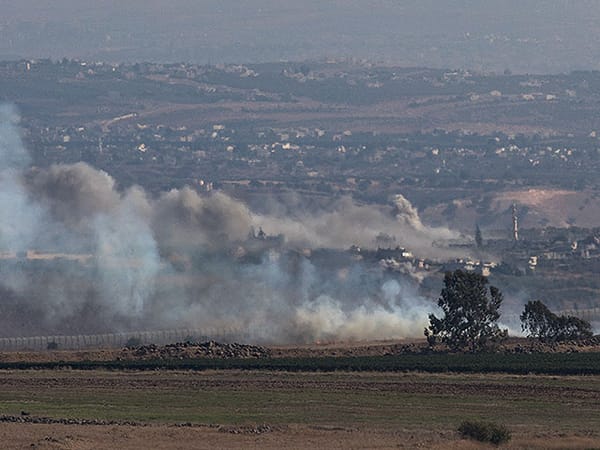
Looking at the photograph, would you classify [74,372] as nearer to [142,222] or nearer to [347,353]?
[347,353]

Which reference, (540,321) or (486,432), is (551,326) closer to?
(540,321)

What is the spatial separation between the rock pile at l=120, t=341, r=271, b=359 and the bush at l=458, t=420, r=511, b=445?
32.6m

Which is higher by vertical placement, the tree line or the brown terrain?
the tree line

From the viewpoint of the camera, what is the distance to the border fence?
360 ft

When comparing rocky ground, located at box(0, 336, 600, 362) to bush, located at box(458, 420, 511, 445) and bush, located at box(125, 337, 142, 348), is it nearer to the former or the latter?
bush, located at box(125, 337, 142, 348)

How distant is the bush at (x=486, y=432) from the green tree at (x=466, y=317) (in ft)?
132

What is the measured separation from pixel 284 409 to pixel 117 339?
51.6 meters

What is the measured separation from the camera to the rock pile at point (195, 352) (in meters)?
88.1

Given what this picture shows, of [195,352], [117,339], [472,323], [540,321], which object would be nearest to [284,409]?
[195,352]

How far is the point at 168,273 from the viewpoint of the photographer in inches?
5221

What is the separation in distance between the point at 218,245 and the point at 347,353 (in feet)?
165

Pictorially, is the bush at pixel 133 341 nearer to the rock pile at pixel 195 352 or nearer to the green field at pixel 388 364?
the rock pile at pixel 195 352

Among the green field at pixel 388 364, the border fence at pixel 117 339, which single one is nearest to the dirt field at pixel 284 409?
the green field at pixel 388 364

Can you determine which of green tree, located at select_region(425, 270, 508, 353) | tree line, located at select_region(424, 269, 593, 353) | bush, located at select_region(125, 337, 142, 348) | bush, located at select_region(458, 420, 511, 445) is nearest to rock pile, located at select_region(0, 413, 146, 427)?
bush, located at select_region(458, 420, 511, 445)
